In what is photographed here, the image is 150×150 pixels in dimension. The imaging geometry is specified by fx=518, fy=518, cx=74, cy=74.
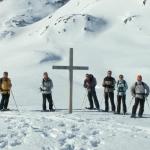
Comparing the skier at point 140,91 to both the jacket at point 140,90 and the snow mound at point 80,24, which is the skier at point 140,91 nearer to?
the jacket at point 140,90

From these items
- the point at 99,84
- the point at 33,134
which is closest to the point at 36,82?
the point at 99,84

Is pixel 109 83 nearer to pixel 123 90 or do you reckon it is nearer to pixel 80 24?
pixel 123 90

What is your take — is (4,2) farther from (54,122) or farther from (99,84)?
(54,122)

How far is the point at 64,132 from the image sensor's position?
15977 millimetres

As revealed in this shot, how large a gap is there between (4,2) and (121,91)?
251ft

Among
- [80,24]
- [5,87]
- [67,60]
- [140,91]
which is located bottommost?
[140,91]

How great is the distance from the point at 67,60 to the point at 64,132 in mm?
37637

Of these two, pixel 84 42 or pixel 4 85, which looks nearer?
pixel 4 85

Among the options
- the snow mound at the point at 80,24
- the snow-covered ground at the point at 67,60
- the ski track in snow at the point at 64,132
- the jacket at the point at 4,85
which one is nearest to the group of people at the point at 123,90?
the snow-covered ground at the point at 67,60

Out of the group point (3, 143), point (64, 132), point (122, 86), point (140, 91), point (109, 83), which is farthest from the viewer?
point (109, 83)

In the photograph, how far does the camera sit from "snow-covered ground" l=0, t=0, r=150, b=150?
15.4 metres

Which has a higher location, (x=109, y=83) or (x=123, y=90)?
(x=109, y=83)

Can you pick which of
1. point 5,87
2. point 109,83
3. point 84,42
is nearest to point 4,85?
point 5,87

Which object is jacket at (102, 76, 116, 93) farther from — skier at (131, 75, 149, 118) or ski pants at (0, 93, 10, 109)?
ski pants at (0, 93, 10, 109)
